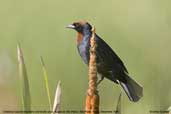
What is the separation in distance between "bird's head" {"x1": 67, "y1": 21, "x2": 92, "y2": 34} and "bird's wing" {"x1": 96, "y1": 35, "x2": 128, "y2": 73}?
38 mm

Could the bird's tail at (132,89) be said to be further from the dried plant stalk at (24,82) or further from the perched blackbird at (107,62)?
the dried plant stalk at (24,82)

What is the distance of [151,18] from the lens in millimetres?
1330

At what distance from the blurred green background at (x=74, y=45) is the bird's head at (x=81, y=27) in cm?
7

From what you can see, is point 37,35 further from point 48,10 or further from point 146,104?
point 146,104

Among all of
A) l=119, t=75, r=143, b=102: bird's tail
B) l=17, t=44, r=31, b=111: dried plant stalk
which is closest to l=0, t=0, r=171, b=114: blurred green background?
l=119, t=75, r=143, b=102: bird's tail

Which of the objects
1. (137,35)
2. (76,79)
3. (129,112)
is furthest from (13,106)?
Result: (137,35)

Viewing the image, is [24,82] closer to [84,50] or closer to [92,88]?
[92,88]

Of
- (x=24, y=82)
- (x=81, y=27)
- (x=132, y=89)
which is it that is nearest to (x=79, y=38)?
(x=81, y=27)

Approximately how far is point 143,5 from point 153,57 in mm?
168

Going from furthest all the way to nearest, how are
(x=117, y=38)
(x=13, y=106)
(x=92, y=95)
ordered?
1. (x=117, y=38)
2. (x=13, y=106)
3. (x=92, y=95)

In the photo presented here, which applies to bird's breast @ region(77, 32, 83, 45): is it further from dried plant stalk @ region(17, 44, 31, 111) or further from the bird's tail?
dried plant stalk @ region(17, 44, 31, 111)

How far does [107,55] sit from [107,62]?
19mm

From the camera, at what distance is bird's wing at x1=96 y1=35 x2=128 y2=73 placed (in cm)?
109

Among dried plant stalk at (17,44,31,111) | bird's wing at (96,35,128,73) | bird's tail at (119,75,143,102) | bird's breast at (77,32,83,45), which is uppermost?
bird's breast at (77,32,83,45)
